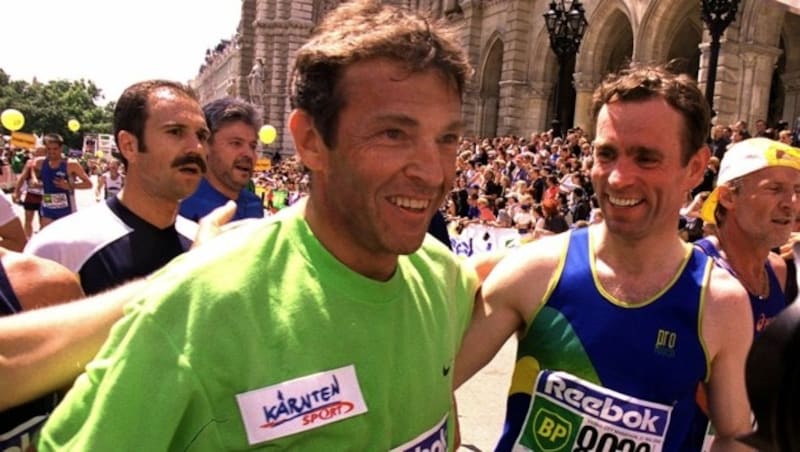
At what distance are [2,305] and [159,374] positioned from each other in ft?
2.16

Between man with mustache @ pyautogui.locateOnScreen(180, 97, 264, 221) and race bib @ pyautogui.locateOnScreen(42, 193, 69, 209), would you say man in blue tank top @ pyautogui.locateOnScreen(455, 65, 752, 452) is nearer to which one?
man with mustache @ pyautogui.locateOnScreen(180, 97, 264, 221)

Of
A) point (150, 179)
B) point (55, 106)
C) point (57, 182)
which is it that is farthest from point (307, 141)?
point (55, 106)

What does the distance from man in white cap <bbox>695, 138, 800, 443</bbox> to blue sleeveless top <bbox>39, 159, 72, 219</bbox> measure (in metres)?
8.75

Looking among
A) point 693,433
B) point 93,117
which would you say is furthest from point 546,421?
point 93,117

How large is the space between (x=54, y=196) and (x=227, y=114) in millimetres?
6365

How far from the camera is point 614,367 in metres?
2.10

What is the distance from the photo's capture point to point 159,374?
45.3 inches

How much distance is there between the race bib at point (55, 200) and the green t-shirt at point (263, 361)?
9.03m

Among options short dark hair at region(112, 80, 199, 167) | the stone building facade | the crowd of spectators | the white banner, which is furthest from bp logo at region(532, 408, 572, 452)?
the white banner

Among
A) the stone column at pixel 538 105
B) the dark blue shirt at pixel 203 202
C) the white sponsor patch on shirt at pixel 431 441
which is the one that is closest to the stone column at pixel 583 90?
the stone column at pixel 538 105

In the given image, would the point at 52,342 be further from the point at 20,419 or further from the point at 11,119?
the point at 11,119

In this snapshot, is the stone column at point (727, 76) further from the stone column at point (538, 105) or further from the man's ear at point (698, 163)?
the man's ear at point (698, 163)

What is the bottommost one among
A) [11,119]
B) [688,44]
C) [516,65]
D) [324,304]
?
[324,304]

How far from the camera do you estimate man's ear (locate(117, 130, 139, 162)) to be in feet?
9.95
